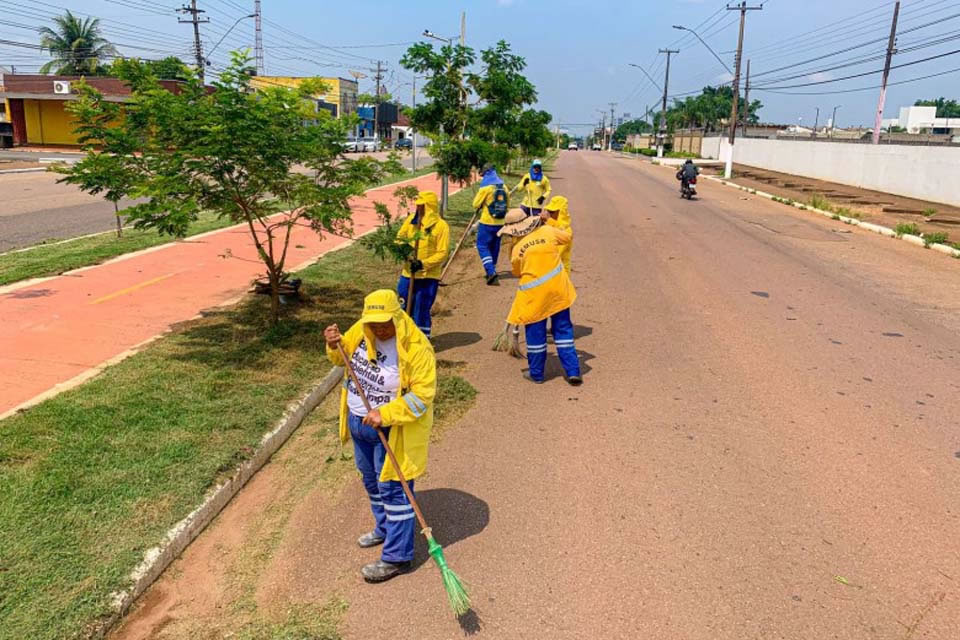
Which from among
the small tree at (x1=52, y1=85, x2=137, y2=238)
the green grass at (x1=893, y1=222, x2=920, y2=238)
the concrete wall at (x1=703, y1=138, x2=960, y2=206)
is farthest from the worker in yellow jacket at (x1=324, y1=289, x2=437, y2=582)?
the concrete wall at (x1=703, y1=138, x2=960, y2=206)

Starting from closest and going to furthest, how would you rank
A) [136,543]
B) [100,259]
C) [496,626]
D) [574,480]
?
[496,626]
[136,543]
[574,480]
[100,259]

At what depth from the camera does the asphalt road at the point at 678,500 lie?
3.47m

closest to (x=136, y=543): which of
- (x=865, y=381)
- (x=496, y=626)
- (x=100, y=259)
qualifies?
(x=496, y=626)

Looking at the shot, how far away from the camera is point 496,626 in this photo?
3359mm

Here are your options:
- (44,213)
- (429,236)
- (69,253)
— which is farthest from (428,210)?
(44,213)

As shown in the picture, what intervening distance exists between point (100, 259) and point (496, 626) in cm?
962

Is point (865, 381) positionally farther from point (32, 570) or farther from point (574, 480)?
point (32, 570)

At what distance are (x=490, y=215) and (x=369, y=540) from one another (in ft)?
22.4

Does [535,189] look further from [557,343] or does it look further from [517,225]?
[557,343]

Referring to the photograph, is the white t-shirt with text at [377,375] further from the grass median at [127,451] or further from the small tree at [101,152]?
the small tree at [101,152]

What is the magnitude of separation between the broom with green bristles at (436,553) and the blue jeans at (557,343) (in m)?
2.88

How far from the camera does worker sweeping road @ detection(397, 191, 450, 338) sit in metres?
6.68

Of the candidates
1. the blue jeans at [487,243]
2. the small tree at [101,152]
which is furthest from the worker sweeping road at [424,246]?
the blue jeans at [487,243]

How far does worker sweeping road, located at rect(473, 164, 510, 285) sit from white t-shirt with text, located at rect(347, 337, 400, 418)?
21.3 feet
